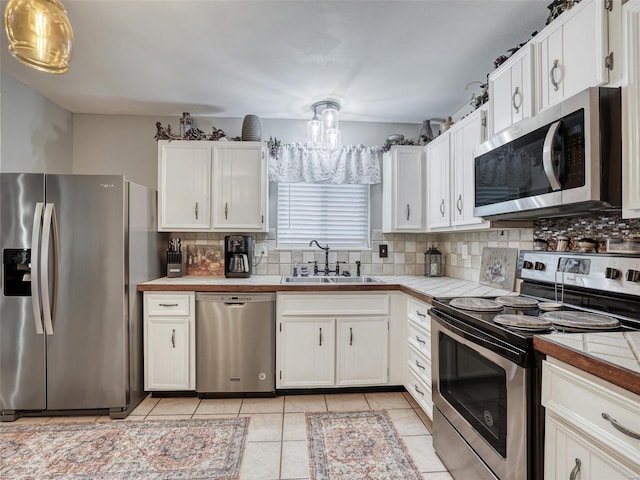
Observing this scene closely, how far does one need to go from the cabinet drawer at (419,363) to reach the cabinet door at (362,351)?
0.74 ft

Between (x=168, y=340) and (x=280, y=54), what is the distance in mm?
2193

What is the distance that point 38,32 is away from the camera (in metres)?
1.28

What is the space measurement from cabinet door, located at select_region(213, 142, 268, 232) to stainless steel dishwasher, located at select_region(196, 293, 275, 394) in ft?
2.25

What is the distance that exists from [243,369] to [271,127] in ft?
7.25

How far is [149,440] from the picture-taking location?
211 cm

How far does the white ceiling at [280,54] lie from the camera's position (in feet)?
6.03

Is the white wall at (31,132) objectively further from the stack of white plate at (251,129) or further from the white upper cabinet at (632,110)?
the white upper cabinet at (632,110)

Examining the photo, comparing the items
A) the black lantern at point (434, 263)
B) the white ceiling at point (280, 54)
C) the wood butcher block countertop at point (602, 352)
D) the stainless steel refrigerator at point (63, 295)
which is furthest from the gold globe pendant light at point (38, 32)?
the black lantern at point (434, 263)

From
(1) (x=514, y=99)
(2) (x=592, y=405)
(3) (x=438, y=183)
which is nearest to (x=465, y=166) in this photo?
(3) (x=438, y=183)

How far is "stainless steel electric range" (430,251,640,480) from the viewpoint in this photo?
3.97ft

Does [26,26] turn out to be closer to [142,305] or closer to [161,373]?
[142,305]

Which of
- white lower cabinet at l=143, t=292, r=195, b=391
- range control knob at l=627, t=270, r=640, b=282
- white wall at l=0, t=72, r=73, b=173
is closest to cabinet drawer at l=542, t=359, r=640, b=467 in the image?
range control knob at l=627, t=270, r=640, b=282

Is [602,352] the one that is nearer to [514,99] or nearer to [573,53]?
[573,53]

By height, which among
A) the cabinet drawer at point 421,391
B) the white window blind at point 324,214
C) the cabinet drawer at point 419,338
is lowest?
the cabinet drawer at point 421,391
